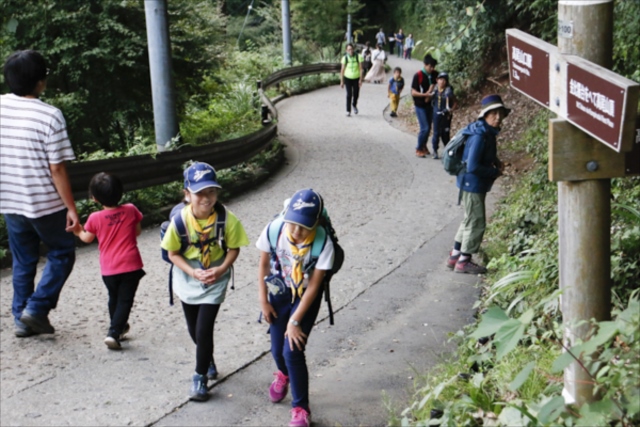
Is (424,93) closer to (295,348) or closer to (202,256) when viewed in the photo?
(202,256)

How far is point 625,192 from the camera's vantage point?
795 cm

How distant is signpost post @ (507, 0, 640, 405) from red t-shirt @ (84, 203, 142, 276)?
4.01m

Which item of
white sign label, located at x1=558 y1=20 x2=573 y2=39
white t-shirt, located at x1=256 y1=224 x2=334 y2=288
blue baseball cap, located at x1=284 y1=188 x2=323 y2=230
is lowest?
white t-shirt, located at x1=256 y1=224 x2=334 y2=288

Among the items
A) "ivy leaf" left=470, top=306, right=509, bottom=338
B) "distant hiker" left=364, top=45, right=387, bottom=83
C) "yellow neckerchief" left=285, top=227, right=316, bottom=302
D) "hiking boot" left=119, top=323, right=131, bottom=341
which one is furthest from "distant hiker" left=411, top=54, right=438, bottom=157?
"distant hiker" left=364, top=45, right=387, bottom=83

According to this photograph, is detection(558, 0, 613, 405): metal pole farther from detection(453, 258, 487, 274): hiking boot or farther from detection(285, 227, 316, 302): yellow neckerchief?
detection(453, 258, 487, 274): hiking boot

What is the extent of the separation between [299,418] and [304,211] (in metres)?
1.37

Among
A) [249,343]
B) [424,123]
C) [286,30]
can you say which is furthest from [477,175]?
[286,30]

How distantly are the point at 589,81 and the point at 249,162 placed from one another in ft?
37.3

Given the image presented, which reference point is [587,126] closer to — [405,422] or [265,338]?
[405,422]

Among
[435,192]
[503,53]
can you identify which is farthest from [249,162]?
[503,53]

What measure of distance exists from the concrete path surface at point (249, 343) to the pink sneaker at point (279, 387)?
0.29 ft

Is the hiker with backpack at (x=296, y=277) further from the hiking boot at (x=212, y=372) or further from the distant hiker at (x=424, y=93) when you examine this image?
the distant hiker at (x=424, y=93)

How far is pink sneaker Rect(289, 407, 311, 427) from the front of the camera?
17.7ft

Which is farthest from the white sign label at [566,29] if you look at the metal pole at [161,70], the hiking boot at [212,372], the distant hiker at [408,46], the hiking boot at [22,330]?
the distant hiker at [408,46]
